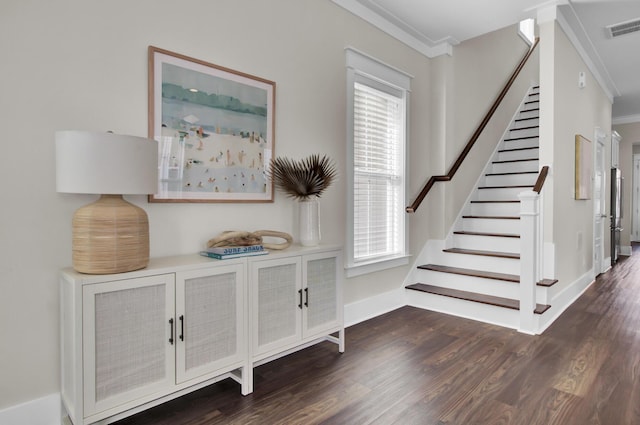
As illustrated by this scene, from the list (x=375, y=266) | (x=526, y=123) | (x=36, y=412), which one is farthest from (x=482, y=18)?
(x=36, y=412)

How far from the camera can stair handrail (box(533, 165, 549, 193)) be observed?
3242 millimetres

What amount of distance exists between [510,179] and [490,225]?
0.96m

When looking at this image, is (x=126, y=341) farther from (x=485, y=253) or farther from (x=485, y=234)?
(x=485, y=234)

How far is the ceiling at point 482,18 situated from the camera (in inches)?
127

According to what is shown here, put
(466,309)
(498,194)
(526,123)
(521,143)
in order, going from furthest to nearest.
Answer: (526,123) → (521,143) → (498,194) → (466,309)

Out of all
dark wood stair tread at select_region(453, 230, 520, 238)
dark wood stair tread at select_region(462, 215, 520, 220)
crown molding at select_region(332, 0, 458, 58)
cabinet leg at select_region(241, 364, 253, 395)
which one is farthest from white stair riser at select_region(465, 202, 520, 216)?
cabinet leg at select_region(241, 364, 253, 395)

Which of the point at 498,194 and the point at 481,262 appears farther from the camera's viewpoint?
the point at 498,194

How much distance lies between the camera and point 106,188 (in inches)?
62.5

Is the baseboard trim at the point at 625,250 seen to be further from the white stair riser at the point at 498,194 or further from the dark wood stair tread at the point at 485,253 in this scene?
the dark wood stair tread at the point at 485,253

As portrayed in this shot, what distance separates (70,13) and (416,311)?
11.0 feet

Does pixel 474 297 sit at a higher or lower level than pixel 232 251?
lower

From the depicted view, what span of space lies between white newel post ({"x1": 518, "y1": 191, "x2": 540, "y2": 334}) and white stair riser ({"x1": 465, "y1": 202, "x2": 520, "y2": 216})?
4.25ft

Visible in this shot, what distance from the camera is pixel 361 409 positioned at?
195 centimetres

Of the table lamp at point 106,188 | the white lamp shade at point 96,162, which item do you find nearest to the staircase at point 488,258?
the table lamp at point 106,188
